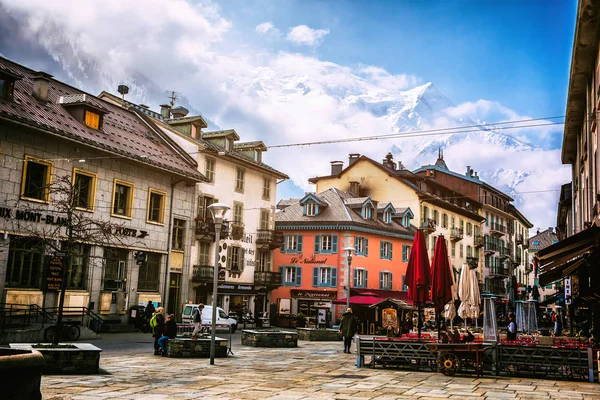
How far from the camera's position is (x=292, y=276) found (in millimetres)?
50156

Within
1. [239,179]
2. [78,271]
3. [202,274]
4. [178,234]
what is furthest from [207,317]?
[239,179]

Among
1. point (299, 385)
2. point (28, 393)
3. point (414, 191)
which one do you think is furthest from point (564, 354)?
point (414, 191)

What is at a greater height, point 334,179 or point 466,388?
point 334,179

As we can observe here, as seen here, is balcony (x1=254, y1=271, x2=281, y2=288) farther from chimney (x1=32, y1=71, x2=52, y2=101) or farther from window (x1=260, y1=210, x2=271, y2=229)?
chimney (x1=32, y1=71, x2=52, y2=101)

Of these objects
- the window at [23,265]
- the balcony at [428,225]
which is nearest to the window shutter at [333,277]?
the balcony at [428,225]

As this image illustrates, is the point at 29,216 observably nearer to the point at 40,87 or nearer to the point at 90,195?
the point at 90,195

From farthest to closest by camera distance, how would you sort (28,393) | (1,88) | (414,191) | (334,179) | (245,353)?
(334,179) < (414,191) < (1,88) < (245,353) < (28,393)

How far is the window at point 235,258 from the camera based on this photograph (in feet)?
136

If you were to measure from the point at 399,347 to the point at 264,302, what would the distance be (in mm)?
29187

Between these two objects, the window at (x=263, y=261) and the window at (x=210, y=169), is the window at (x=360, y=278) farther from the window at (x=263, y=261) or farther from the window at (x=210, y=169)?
the window at (x=210, y=169)

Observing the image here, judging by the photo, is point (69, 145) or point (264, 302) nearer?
point (69, 145)

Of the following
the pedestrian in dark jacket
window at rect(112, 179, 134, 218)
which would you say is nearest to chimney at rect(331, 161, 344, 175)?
window at rect(112, 179, 134, 218)

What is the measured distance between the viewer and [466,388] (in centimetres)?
1297

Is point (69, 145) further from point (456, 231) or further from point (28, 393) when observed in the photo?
point (456, 231)
